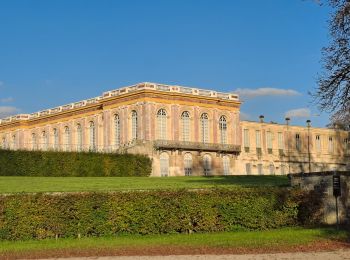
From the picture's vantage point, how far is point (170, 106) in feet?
198

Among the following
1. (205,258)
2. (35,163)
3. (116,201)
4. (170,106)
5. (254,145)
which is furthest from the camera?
(254,145)

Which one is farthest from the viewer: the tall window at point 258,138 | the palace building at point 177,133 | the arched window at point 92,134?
the tall window at point 258,138

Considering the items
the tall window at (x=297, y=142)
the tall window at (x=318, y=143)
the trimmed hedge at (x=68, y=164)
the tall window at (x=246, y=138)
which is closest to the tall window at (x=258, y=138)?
the tall window at (x=246, y=138)

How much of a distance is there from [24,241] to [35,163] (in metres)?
29.1

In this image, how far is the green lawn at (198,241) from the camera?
57.8 feet

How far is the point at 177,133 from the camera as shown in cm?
6047

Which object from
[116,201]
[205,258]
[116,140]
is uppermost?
[116,140]

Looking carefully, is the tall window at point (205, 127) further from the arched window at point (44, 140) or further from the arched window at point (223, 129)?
the arched window at point (44, 140)

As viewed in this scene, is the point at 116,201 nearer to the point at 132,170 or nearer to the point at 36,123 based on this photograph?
the point at 132,170

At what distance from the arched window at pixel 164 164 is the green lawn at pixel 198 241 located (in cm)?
3836

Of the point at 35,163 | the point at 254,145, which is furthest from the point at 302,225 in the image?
the point at 254,145

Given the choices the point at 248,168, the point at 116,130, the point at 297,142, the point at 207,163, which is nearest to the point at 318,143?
the point at 297,142

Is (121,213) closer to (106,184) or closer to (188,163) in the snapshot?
(106,184)

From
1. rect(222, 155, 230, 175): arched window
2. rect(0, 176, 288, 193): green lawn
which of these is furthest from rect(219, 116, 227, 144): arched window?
rect(0, 176, 288, 193): green lawn
